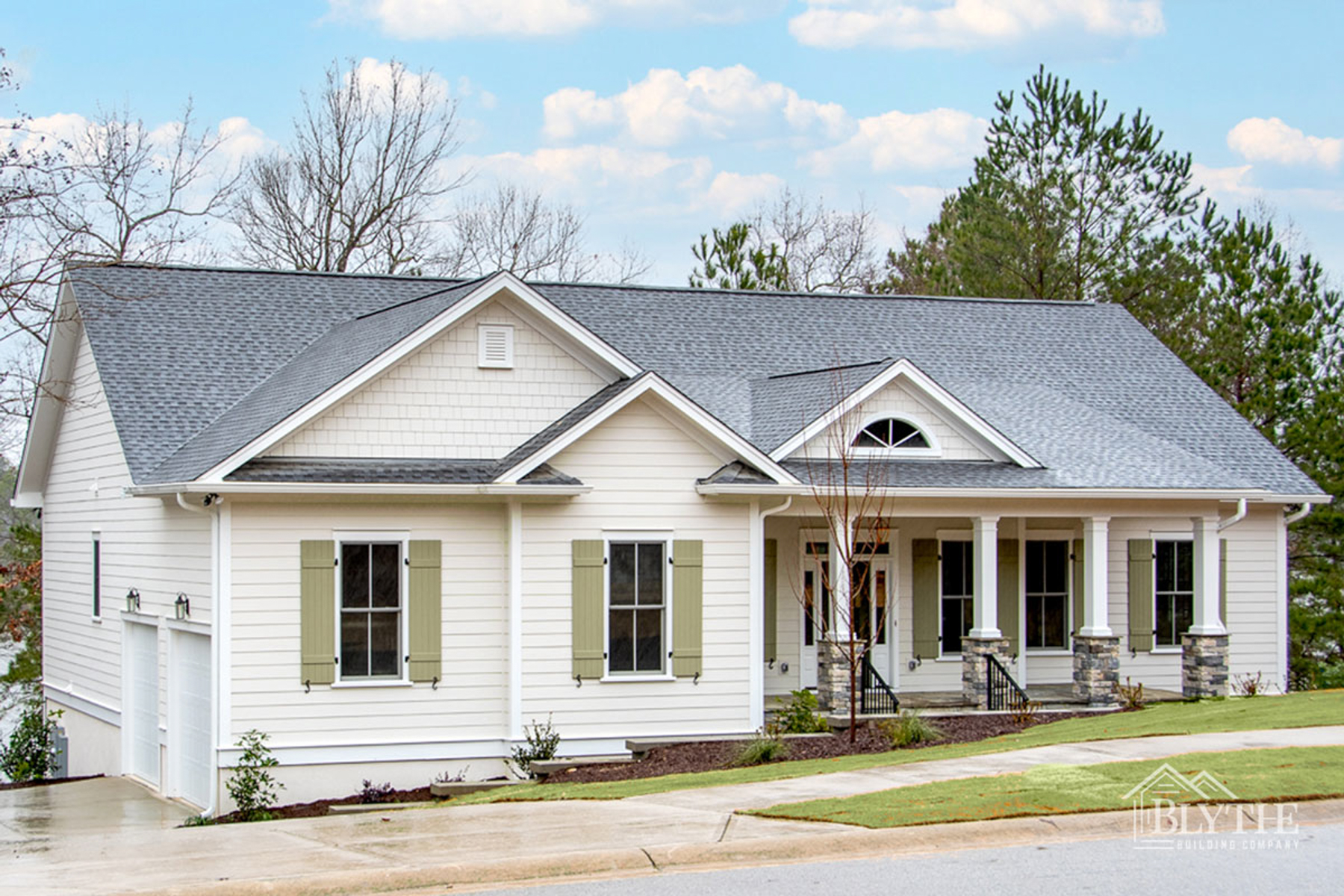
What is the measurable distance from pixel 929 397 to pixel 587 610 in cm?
608

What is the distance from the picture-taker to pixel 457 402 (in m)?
19.1

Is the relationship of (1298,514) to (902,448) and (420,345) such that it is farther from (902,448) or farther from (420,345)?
(420,345)

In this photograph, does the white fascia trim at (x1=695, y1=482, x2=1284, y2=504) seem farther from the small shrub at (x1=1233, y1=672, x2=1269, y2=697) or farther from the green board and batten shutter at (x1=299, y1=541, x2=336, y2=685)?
the green board and batten shutter at (x1=299, y1=541, x2=336, y2=685)

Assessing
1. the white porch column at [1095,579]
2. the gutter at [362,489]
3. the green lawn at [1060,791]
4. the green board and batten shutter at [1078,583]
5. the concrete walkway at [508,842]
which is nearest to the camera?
the concrete walkway at [508,842]

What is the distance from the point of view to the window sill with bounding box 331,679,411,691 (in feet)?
58.5

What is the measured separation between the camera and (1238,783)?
1286 centimetres

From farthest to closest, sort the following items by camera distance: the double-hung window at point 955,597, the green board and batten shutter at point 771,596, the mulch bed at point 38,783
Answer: the double-hung window at point 955,597 → the green board and batten shutter at point 771,596 → the mulch bed at point 38,783

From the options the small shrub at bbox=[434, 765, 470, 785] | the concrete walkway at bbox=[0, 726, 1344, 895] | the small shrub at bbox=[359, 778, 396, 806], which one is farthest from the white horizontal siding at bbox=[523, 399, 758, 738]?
the concrete walkway at bbox=[0, 726, 1344, 895]

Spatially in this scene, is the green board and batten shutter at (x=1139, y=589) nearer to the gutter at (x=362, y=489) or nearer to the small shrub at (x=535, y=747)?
the gutter at (x=362, y=489)

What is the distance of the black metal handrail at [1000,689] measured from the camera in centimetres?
2045

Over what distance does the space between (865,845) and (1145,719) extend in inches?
341

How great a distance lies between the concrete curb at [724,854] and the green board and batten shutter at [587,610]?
7298 millimetres

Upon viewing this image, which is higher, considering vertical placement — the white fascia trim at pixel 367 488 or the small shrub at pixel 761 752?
the white fascia trim at pixel 367 488

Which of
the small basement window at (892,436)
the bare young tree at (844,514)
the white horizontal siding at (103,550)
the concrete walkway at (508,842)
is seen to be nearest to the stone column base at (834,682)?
the bare young tree at (844,514)
